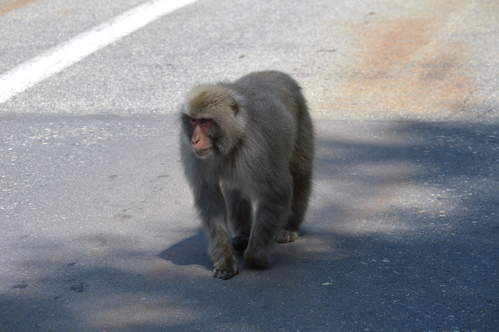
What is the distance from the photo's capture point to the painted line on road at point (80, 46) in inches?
328

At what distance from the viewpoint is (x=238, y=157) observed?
159 inches

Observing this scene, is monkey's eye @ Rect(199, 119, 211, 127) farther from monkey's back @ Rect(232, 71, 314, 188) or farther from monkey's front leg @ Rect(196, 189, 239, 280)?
monkey's front leg @ Rect(196, 189, 239, 280)

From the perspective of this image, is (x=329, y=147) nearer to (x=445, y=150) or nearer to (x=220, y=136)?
(x=445, y=150)

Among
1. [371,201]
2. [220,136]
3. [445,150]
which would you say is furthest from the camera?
[445,150]

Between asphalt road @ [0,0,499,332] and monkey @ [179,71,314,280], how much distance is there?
236mm

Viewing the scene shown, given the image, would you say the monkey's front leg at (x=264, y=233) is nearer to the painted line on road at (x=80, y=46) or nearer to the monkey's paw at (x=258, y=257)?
the monkey's paw at (x=258, y=257)

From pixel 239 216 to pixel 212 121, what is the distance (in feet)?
3.46

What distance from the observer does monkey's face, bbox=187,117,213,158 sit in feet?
12.8

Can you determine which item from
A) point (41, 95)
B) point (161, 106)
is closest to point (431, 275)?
point (161, 106)

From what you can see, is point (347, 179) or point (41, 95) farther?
point (41, 95)

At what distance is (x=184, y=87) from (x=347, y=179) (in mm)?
3237

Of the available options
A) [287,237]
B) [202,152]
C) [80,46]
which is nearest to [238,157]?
[202,152]

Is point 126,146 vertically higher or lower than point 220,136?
lower

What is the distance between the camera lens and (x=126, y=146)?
6438mm
